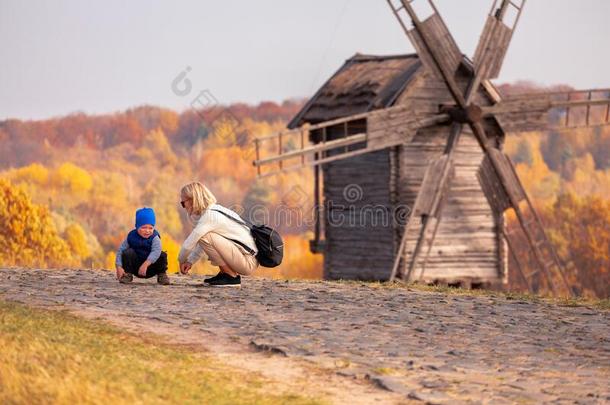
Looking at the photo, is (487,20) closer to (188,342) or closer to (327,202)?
(327,202)

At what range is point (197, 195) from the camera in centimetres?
1656

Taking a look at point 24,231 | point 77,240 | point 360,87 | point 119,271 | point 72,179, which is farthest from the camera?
point 72,179

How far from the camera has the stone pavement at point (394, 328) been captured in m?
11.7

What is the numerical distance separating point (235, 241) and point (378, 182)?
48.4ft

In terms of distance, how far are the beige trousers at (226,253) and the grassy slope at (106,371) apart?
3559 millimetres

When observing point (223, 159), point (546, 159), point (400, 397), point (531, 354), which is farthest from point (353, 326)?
point (546, 159)

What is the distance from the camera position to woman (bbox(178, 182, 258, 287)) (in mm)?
16469

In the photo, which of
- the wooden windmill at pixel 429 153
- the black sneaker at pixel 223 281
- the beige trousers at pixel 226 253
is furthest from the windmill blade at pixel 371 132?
the beige trousers at pixel 226 253

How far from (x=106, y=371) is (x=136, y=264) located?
19.8ft

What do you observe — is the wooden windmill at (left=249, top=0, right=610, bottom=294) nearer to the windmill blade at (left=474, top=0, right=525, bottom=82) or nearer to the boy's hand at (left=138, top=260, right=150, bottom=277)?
the windmill blade at (left=474, top=0, right=525, bottom=82)

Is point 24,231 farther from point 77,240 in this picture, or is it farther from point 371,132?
point 371,132

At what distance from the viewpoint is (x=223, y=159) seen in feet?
289

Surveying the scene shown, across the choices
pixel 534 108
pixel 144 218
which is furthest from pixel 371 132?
pixel 144 218

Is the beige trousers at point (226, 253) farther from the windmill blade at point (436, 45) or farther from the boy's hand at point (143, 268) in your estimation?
the windmill blade at point (436, 45)
